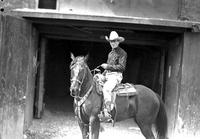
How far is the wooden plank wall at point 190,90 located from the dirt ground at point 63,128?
1.56m

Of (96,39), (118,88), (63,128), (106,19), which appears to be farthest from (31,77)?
(118,88)

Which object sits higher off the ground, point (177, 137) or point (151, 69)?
point (151, 69)

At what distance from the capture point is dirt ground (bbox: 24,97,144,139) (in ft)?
34.0

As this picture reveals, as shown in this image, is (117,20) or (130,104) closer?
(130,104)

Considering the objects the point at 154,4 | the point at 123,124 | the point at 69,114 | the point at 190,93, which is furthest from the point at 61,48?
the point at 190,93

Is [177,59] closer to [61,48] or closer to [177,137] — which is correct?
[177,137]

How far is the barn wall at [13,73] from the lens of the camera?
8.27 meters

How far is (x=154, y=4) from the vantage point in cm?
1041

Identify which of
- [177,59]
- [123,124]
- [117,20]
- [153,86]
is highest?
[117,20]

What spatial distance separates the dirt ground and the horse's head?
335cm

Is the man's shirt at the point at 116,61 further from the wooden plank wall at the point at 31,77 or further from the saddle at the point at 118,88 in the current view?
the wooden plank wall at the point at 31,77

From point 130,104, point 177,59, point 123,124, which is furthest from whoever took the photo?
point 123,124

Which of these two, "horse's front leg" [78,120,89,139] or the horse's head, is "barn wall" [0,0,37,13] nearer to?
the horse's head

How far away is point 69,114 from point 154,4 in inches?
196
